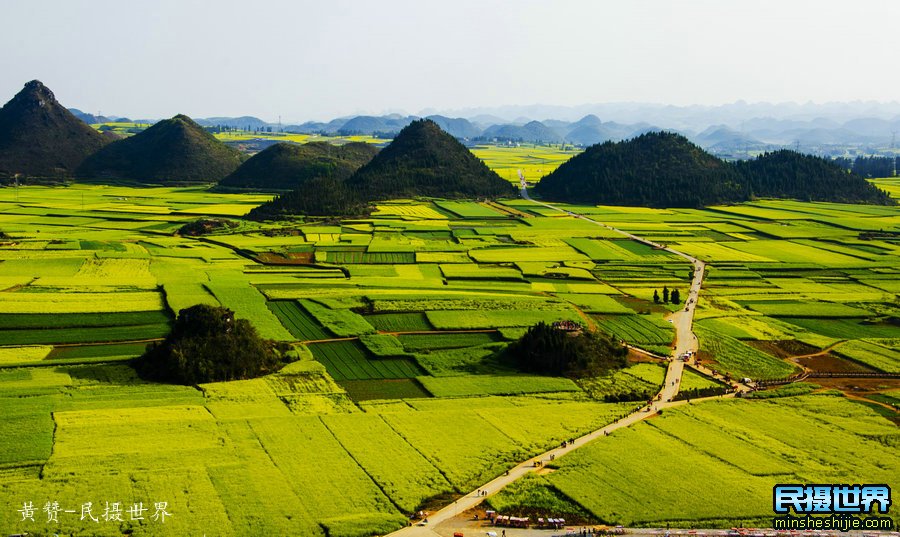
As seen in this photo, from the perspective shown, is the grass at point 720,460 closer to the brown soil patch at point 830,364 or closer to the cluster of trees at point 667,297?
the brown soil patch at point 830,364

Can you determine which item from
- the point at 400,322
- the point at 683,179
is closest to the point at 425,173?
the point at 683,179

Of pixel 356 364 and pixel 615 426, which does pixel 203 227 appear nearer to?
pixel 356 364

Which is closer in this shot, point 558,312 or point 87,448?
point 87,448

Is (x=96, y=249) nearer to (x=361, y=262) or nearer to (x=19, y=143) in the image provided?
(x=361, y=262)

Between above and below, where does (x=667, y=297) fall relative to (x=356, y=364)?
above

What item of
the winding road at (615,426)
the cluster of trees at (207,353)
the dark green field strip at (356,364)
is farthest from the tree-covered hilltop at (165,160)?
the cluster of trees at (207,353)

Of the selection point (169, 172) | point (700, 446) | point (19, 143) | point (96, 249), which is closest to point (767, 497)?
point (700, 446)
